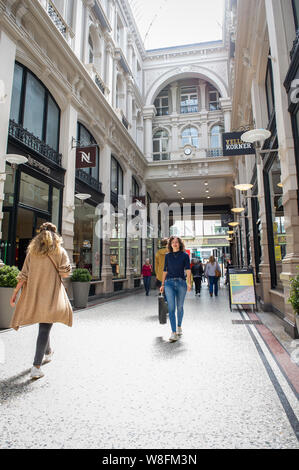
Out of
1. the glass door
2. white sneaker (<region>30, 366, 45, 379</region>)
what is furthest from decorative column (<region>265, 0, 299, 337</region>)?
the glass door

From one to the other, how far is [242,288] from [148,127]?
17.1 m

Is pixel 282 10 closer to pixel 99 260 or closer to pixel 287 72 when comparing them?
pixel 287 72

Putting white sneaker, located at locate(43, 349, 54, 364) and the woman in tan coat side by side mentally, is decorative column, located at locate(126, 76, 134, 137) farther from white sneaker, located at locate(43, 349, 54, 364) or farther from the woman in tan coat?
white sneaker, located at locate(43, 349, 54, 364)

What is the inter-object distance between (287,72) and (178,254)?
4161 mm

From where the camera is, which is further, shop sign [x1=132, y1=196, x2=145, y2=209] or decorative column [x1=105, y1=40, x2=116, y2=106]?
shop sign [x1=132, y1=196, x2=145, y2=209]

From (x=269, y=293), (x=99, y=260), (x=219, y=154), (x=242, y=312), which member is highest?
(x=219, y=154)

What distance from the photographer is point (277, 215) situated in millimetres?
7906

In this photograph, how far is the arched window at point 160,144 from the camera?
75.1 ft

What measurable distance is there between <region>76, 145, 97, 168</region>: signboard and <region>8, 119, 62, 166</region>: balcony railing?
683 mm

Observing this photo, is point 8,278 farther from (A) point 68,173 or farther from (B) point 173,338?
(A) point 68,173

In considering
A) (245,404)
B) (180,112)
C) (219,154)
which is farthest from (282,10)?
(180,112)

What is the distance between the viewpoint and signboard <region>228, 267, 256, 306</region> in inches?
323

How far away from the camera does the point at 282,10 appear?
609 centimetres

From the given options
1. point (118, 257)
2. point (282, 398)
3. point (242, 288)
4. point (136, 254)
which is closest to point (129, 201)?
point (136, 254)
